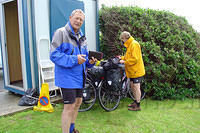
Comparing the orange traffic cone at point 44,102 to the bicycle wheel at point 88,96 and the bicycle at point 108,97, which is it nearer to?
the bicycle wheel at point 88,96

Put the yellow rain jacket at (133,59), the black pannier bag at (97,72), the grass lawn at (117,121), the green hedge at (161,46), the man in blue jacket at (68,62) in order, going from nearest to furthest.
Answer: the man in blue jacket at (68,62) → the grass lawn at (117,121) → the yellow rain jacket at (133,59) → the black pannier bag at (97,72) → the green hedge at (161,46)

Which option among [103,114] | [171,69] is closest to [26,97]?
[103,114]

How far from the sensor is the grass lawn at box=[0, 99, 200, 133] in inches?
131

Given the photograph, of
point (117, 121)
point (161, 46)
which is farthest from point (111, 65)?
point (161, 46)

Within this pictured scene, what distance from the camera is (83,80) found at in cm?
268

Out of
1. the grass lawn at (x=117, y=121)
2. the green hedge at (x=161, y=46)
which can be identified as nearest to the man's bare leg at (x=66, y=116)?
the grass lawn at (x=117, y=121)

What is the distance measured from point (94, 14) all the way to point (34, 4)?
207 cm

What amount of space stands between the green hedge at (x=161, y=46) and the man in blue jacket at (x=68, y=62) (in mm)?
3008

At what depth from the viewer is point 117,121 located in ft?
12.2

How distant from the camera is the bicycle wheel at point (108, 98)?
420 centimetres

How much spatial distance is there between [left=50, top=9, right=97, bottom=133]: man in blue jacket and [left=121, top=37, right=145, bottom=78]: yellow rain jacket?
166 centimetres

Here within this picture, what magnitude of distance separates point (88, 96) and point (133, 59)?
49.9 inches

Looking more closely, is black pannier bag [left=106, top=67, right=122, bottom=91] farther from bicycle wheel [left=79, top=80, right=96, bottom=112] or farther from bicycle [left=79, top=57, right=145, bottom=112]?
bicycle wheel [left=79, top=80, right=96, bottom=112]

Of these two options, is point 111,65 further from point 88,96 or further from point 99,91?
point 88,96
